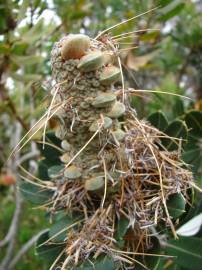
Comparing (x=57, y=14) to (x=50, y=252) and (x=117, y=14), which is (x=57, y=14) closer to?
(x=117, y=14)

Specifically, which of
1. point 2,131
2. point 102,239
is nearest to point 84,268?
point 102,239

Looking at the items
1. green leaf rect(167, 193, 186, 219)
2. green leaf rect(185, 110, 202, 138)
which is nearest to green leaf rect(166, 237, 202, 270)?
green leaf rect(167, 193, 186, 219)

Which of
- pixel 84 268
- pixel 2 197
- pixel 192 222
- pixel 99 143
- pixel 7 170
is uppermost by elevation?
pixel 99 143

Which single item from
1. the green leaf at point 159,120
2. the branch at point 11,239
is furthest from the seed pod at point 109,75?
the branch at point 11,239

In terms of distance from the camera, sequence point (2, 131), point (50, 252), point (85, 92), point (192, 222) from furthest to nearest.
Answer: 1. point (2, 131)
2. point (192, 222)
3. point (50, 252)
4. point (85, 92)

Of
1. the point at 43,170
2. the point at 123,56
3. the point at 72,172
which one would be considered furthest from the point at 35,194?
the point at 123,56

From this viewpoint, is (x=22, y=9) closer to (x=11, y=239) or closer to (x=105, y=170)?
(x=105, y=170)

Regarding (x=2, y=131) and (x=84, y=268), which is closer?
(x=84, y=268)
